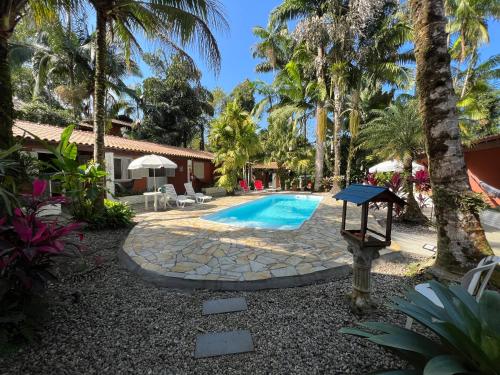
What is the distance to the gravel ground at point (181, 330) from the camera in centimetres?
250

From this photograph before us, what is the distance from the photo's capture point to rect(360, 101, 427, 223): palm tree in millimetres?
8570

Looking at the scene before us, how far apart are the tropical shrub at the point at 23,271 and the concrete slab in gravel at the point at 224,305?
1911 millimetres

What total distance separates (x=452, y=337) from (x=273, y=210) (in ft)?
41.7

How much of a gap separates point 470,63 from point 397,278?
22.2 metres

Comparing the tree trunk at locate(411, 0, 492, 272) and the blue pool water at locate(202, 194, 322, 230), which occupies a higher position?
the tree trunk at locate(411, 0, 492, 272)

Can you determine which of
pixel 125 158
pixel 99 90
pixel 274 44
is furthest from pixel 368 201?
pixel 274 44

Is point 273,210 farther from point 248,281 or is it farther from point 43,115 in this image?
point 43,115

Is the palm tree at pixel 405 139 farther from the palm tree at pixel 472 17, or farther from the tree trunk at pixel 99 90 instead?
the palm tree at pixel 472 17

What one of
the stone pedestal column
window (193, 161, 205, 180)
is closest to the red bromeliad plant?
the stone pedestal column

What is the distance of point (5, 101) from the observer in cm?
450

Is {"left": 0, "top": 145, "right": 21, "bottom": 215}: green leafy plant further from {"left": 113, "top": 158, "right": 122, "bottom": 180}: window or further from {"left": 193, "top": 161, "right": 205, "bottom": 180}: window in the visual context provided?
{"left": 193, "top": 161, "right": 205, "bottom": 180}: window

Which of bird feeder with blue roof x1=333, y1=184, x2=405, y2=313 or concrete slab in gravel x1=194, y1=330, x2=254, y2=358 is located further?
bird feeder with blue roof x1=333, y1=184, x2=405, y2=313

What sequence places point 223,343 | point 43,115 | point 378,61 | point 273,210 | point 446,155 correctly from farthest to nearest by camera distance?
point 43,115 → point 378,61 → point 273,210 → point 446,155 → point 223,343

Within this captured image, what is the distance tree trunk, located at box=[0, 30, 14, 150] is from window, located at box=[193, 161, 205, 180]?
15591 millimetres
